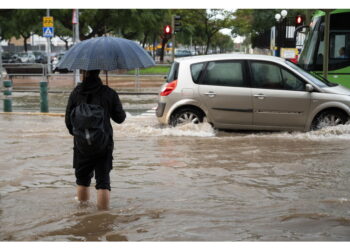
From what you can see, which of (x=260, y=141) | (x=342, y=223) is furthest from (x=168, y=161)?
(x=342, y=223)

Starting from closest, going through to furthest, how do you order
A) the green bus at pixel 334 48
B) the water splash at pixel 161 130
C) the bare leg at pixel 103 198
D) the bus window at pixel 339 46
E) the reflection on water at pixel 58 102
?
the bare leg at pixel 103 198
the water splash at pixel 161 130
the green bus at pixel 334 48
the bus window at pixel 339 46
the reflection on water at pixel 58 102

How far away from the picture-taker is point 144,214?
231 inches

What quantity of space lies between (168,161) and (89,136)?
152 inches

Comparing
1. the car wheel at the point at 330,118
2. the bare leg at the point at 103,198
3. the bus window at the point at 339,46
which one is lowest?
the bare leg at the point at 103,198

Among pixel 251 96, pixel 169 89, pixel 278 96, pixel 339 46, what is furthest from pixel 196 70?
pixel 339 46

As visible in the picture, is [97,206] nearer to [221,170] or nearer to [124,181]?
[124,181]

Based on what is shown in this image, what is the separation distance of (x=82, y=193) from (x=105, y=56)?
1462mm

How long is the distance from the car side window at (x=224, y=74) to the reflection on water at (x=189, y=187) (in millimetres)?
917

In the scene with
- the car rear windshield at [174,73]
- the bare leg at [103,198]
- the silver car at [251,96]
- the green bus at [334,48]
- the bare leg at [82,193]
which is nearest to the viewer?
the bare leg at [103,198]

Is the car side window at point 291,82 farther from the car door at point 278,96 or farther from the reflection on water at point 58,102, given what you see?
the reflection on water at point 58,102

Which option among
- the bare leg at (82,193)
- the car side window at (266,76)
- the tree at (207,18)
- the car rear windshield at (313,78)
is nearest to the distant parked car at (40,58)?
the tree at (207,18)

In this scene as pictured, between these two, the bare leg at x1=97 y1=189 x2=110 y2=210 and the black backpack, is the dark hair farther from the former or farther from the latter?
the bare leg at x1=97 y1=189 x2=110 y2=210

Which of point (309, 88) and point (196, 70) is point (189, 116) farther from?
point (309, 88)

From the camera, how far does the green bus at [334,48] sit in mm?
14617
